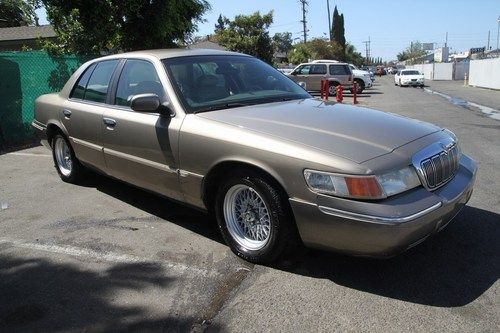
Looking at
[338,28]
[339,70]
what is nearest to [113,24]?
[339,70]

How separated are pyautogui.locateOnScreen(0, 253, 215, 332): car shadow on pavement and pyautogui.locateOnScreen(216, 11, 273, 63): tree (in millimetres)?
33559

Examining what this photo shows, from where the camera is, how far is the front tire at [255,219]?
11.2ft

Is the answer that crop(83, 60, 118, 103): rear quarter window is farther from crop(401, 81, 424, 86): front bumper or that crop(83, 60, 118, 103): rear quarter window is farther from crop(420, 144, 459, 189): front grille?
crop(401, 81, 424, 86): front bumper

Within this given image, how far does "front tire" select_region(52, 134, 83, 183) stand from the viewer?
6.04 metres

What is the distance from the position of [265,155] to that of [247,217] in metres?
0.65

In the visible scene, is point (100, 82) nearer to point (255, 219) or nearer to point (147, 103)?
point (147, 103)

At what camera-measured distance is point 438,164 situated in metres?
3.46

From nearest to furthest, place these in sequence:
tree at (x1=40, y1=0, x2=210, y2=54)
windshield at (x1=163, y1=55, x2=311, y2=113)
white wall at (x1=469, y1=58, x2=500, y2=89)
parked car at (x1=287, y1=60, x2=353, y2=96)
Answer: windshield at (x1=163, y1=55, x2=311, y2=113) < tree at (x1=40, y1=0, x2=210, y2=54) < parked car at (x1=287, y1=60, x2=353, y2=96) < white wall at (x1=469, y1=58, x2=500, y2=89)

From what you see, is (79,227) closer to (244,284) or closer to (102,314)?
(102,314)

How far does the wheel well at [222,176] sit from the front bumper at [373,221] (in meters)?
0.27

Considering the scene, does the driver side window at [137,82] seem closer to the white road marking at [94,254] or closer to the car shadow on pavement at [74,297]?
the white road marking at [94,254]

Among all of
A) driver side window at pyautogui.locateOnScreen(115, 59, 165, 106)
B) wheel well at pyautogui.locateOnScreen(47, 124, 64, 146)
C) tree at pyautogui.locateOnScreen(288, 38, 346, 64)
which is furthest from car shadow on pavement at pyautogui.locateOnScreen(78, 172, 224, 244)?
tree at pyautogui.locateOnScreen(288, 38, 346, 64)

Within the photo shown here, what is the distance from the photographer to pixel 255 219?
148 inches

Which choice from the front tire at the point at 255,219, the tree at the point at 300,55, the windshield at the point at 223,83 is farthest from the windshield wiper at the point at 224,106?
the tree at the point at 300,55
